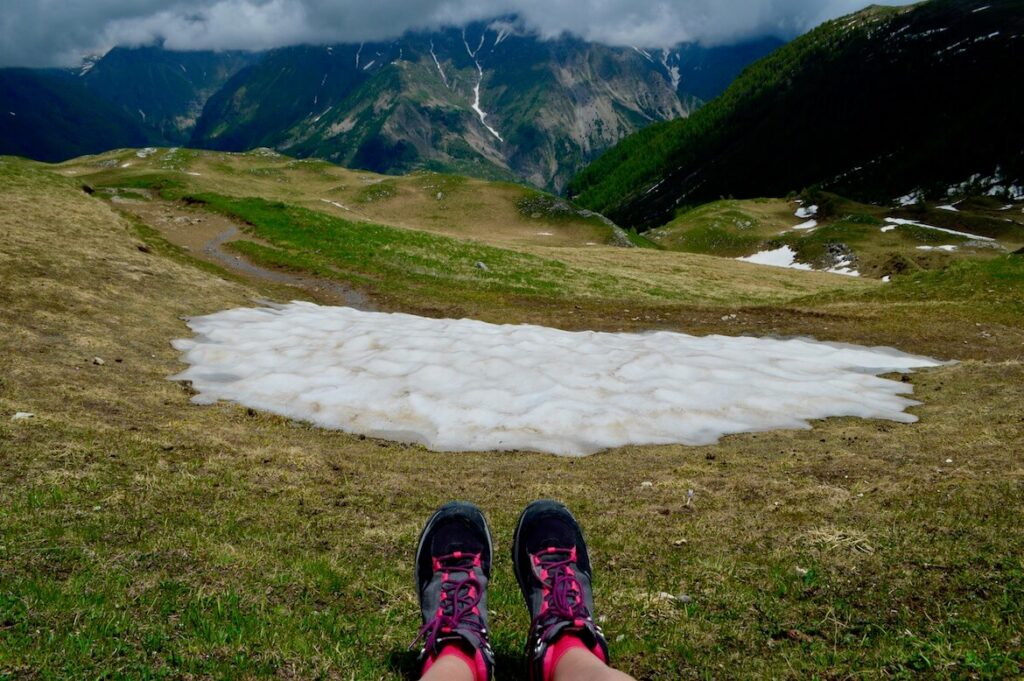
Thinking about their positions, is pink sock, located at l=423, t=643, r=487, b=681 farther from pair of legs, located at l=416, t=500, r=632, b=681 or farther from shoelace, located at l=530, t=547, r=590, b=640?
shoelace, located at l=530, t=547, r=590, b=640

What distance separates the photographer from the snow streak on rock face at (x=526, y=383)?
13.6 metres

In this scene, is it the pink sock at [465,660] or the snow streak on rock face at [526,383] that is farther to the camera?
the snow streak on rock face at [526,383]

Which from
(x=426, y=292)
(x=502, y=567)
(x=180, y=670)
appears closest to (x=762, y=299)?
(x=426, y=292)

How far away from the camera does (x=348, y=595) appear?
6422 millimetres

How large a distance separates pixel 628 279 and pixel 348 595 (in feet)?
160

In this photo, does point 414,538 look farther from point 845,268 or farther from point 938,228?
point 938,228

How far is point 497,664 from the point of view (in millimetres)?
5516

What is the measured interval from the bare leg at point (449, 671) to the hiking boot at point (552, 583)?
0.62 meters

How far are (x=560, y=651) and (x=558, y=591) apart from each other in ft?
2.21

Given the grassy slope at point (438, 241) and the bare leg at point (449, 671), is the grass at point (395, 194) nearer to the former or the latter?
the grassy slope at point (438, 241)

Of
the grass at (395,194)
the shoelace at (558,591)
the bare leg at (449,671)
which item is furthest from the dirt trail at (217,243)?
the bare leg at (449,671)

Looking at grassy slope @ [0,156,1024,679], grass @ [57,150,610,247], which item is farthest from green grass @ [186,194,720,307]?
grass @ [57,150,610,247]

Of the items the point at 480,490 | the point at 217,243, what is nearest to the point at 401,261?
the point at 217,243

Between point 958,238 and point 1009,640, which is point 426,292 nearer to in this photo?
point 1009,640
